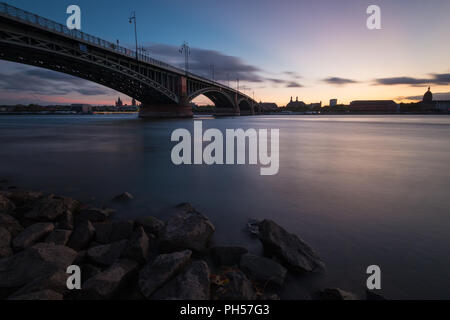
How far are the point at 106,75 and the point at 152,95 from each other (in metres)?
14.4

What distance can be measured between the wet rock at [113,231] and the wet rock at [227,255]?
1649 millimetres

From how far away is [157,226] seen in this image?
13.9 ft

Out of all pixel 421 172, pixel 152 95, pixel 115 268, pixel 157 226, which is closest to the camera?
pixel 115 268

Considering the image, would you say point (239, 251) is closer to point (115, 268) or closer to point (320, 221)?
point (115, 268)

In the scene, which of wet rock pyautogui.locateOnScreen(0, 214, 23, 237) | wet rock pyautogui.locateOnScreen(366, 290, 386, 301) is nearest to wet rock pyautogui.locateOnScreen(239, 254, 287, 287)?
wet rock pyautogui.locateOnScreen(366, 290, 386, 301)

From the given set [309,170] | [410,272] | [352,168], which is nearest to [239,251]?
[410,272]

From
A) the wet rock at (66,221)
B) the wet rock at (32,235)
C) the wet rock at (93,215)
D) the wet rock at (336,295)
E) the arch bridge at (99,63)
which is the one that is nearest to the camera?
the wet rock at (336,295)

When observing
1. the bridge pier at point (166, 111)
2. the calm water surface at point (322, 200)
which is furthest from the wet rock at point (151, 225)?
the bridge pier at point (166, 111)

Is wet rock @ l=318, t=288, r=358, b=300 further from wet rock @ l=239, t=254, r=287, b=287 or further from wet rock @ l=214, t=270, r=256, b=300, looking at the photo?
wet rock @ l=214, t=270, r=256, b=300

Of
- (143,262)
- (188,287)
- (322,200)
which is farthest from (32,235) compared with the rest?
(322,200)

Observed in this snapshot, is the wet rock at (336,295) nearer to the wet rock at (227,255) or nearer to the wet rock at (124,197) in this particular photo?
the wet rock at (227,255)

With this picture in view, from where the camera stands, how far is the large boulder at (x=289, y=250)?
10.5ft

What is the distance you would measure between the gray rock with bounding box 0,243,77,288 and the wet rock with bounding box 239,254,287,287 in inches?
101

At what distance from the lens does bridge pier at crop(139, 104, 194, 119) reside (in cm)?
6328
